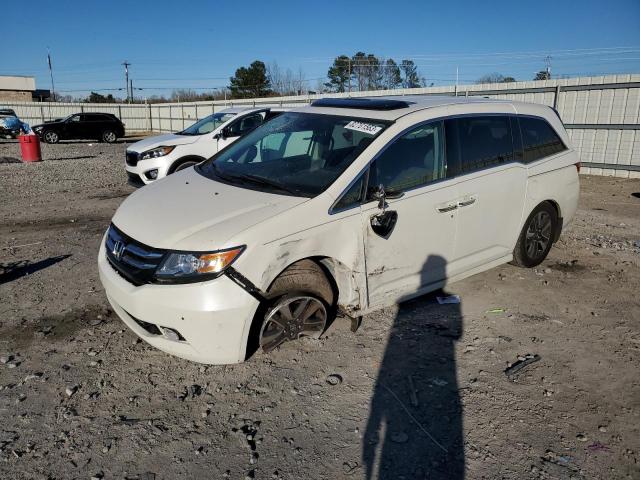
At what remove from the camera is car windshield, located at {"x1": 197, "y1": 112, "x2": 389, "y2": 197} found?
12.1 ft

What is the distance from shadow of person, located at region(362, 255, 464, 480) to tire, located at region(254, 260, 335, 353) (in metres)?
0.59

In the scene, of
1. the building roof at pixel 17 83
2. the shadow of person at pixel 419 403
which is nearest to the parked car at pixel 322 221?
the shadow of person at pixel 419 403

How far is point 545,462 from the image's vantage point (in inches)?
103

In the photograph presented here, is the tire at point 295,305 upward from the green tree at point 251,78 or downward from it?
downward

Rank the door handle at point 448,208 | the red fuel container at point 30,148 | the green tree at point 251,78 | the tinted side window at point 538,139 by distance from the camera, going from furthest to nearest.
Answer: the green tree at point 251,78
the red fuel container at point 30,148
the tinted side window at point 538,139
the door handle at point 448,208

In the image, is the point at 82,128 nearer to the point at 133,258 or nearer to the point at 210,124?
the point at 210,124

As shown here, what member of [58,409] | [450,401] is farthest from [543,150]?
[58,409]

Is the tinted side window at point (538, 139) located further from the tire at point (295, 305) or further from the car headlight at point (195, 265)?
the car headlight at point (195, 265)

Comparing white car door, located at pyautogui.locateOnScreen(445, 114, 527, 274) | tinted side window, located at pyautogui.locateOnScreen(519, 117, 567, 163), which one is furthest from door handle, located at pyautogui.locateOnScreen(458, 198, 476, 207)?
tinted side window, located at pyautogui.locateOnScreen(519, 117, 567, 163)

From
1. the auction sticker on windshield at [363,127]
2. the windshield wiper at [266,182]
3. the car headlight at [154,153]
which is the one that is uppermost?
the auction sticker on windshield at [363,127]

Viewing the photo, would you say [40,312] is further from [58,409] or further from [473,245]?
[473,245]

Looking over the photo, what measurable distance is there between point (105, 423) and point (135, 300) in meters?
0.73

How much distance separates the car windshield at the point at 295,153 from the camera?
146 inches

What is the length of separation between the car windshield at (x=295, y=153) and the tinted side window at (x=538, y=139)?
5.95ft
